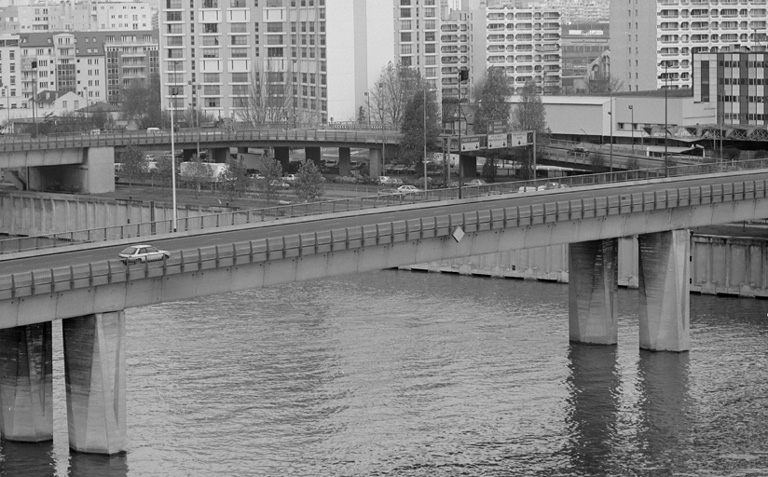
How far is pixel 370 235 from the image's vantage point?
82375 millimetres

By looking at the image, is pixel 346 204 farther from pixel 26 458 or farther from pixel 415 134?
pixel 415 134

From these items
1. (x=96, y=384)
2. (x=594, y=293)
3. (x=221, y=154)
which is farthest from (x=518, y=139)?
(x=96, y=384)

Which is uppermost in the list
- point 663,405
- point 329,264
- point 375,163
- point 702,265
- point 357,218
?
point 375,163

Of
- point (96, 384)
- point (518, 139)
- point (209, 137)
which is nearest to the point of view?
point (96, 384)

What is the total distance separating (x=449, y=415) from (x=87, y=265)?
17334 millimetres

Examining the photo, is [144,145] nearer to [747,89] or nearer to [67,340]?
[747,89]

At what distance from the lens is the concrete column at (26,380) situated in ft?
239

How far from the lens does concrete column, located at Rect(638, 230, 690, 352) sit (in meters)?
94.1

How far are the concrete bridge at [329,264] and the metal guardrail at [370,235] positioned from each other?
0.07 m

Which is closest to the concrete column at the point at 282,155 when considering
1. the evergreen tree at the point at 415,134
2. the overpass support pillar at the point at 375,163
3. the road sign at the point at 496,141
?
the overpass support pillar at the point at 375,163

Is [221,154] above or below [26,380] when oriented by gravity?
above

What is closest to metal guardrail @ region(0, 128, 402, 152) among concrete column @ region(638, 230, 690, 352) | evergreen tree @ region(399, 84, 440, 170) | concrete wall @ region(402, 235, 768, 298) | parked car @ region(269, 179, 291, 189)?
Result: evergreen tree @ region(399, 84, 440, 170)

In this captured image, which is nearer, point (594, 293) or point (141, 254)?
point (141, 254)

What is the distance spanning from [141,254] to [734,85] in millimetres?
112300
